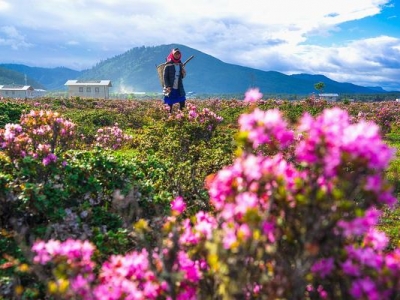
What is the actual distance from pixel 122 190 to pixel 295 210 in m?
4.14

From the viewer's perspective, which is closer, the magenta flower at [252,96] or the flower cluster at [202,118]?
the magenta flower at [252,96]

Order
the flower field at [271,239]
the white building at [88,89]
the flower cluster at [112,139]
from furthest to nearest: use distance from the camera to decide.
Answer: the white building at [88,89] → the flower cluster at [112,139] → the flower field at [271,239]

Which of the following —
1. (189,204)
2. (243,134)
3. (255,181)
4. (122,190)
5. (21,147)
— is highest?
(243,134)

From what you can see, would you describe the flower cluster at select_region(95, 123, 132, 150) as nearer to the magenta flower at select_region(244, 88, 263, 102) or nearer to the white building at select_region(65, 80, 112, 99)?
the magenta flower at select_region(244, 88, 263, 102)

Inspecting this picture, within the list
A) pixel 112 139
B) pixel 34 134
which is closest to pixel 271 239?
pixel 34 134

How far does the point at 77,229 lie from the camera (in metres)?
5.30

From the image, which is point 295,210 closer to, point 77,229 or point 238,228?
point 238,228

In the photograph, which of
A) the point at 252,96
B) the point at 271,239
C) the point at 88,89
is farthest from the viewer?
the point at 88,89

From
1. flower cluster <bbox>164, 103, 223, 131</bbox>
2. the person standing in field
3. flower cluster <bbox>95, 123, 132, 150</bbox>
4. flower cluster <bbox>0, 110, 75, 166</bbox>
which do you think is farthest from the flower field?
the person standing in field

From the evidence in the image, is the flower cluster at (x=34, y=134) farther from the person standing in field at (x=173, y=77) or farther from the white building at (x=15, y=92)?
the white building at (x=15, y=92)

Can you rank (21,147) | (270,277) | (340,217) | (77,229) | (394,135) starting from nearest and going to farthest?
(340,217), (270,277), (77,229), (21,147), (394,135)

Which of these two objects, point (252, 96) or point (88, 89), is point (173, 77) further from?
point (88, 89)

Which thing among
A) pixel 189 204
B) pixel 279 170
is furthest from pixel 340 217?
pixel 189 204

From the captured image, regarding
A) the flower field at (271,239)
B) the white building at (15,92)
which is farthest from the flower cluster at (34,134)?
the white building at (15,92)
